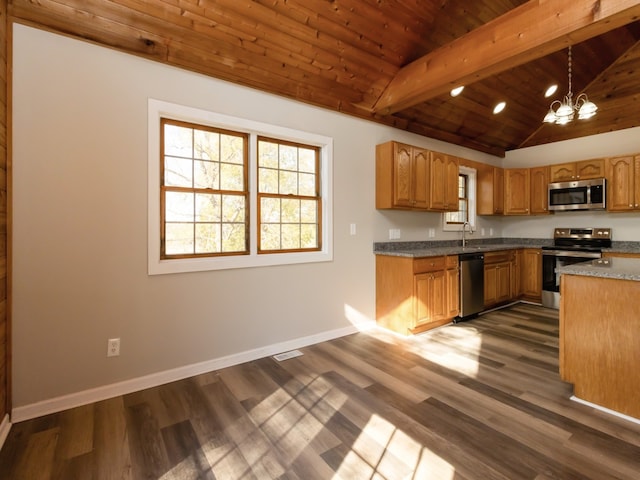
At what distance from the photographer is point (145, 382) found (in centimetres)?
241

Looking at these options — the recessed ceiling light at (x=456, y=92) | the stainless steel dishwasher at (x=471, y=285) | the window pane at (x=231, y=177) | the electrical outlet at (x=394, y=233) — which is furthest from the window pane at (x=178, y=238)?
the recessed ceiling light at (x=456, y=92)

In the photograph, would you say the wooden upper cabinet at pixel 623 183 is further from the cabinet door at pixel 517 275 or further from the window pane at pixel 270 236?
the window pane at pixel 270 236

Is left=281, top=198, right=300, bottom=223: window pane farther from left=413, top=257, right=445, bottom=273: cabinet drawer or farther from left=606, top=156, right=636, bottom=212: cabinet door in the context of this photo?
left=606, top=156, right=636, bottom=212: cabinet door

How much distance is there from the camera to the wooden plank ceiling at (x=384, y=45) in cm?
221

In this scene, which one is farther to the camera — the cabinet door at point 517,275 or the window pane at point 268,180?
the cabinet door at point 517,275

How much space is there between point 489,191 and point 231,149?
14.3ft

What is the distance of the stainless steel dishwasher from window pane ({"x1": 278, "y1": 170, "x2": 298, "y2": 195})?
225 cm

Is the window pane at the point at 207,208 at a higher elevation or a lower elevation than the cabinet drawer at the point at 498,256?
higher

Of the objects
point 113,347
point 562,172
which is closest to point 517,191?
point 562,172

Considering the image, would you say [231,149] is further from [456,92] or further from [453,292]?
[453,292]

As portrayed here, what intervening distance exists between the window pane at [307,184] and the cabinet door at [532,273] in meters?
3.87

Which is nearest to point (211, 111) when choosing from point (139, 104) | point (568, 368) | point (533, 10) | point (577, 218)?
point (139, 104)

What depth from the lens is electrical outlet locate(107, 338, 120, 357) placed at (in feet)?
7.53

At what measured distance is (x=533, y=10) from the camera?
242 centimetres
